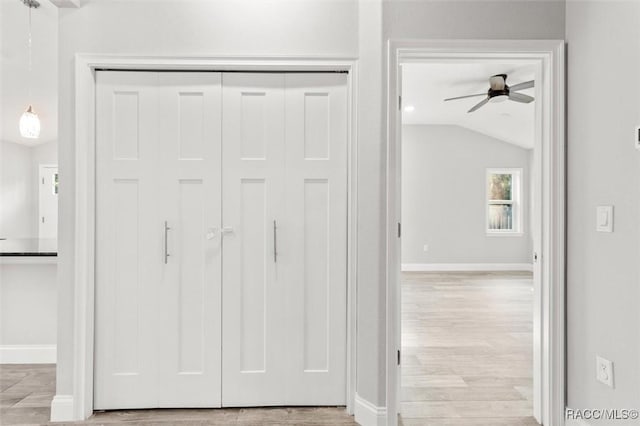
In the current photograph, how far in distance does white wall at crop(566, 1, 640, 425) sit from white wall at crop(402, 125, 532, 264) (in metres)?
5.91

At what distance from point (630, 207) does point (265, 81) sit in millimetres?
1906

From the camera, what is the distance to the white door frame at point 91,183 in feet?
7.42

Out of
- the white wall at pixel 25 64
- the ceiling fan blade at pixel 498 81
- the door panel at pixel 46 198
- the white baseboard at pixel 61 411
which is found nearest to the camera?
the white baseboard at pixel 61 411

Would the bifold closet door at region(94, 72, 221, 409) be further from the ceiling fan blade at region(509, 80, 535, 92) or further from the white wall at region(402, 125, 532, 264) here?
the white wall at region(402, 125, 532, 264)

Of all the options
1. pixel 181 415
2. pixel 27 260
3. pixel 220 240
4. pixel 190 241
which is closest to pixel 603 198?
pixel 220 240

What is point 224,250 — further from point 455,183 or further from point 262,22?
point 455,183

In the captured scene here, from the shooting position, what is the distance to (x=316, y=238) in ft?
7.83

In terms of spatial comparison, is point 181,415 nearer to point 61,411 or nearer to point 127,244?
point 61,411

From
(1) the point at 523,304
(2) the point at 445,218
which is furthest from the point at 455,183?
(1) the point at 523,304

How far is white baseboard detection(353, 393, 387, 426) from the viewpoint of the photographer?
214 cm

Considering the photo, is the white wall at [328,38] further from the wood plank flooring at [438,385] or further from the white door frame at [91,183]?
the wood plank flooring at [438,385]

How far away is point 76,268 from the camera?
226 centimetres

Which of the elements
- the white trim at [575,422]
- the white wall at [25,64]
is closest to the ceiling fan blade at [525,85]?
the white trim at [575,422]

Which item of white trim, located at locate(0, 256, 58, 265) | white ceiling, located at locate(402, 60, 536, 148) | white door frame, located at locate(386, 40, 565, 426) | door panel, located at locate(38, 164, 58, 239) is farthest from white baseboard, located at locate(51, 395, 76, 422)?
door panel, located at locate(38, 164, 58, 239)
